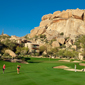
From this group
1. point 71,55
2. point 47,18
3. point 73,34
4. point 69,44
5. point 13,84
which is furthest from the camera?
point 47,18

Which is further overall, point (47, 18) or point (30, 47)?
point (47, 18)

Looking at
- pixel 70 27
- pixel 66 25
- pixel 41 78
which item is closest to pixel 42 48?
pixel 70 27

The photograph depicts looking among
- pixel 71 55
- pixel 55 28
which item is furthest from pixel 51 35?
pixel 71 55

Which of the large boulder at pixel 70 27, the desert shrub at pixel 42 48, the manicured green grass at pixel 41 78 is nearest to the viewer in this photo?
the manicured green grass at pixel 41 78

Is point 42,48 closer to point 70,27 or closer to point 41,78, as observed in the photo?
point 70,27

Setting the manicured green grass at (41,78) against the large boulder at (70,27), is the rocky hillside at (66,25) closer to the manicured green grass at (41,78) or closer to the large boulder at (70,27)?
the large boulder at (70,27)

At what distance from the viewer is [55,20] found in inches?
5773

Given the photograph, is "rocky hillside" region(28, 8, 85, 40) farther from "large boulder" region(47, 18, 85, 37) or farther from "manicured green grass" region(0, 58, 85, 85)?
"manicured green grass" region(0, 58, 85, 85)

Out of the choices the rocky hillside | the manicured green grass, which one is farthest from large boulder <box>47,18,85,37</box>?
the manicured green grass

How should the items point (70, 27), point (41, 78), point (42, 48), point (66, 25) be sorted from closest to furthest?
point (41, 78) < point (42, 48) < point (70, 27) < point (66, 25)

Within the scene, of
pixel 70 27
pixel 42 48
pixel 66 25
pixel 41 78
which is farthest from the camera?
pixel 66 25

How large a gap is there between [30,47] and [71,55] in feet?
107

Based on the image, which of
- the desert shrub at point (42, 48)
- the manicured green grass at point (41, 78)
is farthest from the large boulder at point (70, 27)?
the manicured green grass at point (41, 78)

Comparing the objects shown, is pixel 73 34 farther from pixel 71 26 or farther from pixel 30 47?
pixel 30 47
